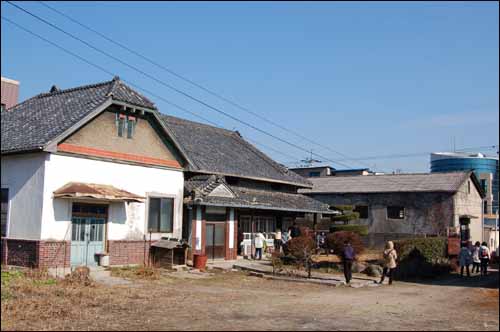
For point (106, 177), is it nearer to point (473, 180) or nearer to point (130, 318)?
point (130, 318)

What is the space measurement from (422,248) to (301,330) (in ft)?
56.8

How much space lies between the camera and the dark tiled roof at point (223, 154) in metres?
30.7

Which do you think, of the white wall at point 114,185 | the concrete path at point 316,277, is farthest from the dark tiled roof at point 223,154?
the concrete path at point 316,277

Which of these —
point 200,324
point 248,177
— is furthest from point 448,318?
point 248,177

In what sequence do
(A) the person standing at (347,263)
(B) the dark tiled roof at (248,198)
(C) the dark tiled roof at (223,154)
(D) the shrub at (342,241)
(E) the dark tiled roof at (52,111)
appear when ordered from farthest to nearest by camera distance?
(C) the dark tiled roof at (223,154), (D) the shrub at (342,241), (B) the dark tiled roof at (248,198), (A) the person standing at (347,263), (E) the dark tiled roof at (52,111)

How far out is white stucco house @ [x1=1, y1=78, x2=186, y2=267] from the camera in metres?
21.1

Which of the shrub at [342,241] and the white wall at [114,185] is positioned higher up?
the white wall at [114,185]

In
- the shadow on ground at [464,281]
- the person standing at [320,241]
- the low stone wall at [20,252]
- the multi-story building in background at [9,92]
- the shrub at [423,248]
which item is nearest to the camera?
the low stone wall at [20,252]

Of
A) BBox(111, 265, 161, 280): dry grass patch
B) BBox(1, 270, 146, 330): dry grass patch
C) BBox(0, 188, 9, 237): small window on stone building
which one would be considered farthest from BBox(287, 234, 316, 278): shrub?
BBox(0, 188, 9, 237): small window on stone building

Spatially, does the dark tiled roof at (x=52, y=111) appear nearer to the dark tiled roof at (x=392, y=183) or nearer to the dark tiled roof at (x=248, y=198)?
the dark tiled roof at (x=248, y=198)

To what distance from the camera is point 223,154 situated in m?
33.6

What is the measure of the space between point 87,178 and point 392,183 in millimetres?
28383

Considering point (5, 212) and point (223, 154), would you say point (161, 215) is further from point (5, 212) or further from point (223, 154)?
point (223, 154)

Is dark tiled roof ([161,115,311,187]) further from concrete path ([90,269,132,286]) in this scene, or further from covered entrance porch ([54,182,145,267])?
concrete path ([90,269,132,286])
